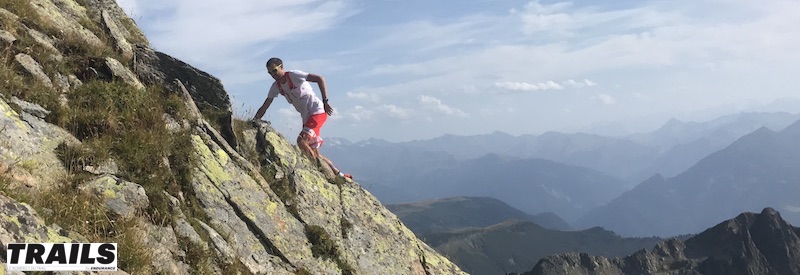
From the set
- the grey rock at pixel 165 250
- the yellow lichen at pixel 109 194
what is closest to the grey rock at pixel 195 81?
the yellow lichen at pixel 109 194

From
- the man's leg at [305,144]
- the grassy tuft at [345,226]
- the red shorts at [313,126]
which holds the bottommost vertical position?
the grassy tuft at [345,226]

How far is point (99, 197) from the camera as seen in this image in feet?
25.3

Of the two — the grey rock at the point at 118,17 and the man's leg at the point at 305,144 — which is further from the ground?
the grey rock at the point at 118,17

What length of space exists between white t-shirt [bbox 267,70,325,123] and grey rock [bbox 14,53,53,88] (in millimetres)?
5556

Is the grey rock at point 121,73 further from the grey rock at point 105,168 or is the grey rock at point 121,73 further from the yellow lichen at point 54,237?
the yellow lichen at point 54,237

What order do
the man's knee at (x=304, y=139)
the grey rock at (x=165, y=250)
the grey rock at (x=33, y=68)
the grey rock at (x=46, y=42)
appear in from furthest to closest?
the man's knee at (x=304, y=139) → the grey rock at (x=46, y=42) → the grey rock at (x=33, y=68) → the grey rock at (x=165, y=250)

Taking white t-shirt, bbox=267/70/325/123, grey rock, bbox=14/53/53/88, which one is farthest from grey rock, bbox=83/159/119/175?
white t-shirt, bbox=267/70/325/123

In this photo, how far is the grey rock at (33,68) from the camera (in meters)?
10.2

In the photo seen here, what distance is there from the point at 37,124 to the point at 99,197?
2.47 meters

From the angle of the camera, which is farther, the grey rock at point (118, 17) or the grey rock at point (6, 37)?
the grey rock at point (118, 17)

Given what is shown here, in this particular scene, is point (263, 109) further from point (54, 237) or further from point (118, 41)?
point (54, 237)

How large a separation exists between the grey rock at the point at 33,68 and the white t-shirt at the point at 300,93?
18.2 ft

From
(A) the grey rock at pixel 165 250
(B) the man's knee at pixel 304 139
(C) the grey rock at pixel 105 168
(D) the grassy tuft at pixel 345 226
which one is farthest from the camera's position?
(B) the man's knee at pixel 304 139

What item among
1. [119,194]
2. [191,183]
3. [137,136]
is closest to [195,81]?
[137,136]
